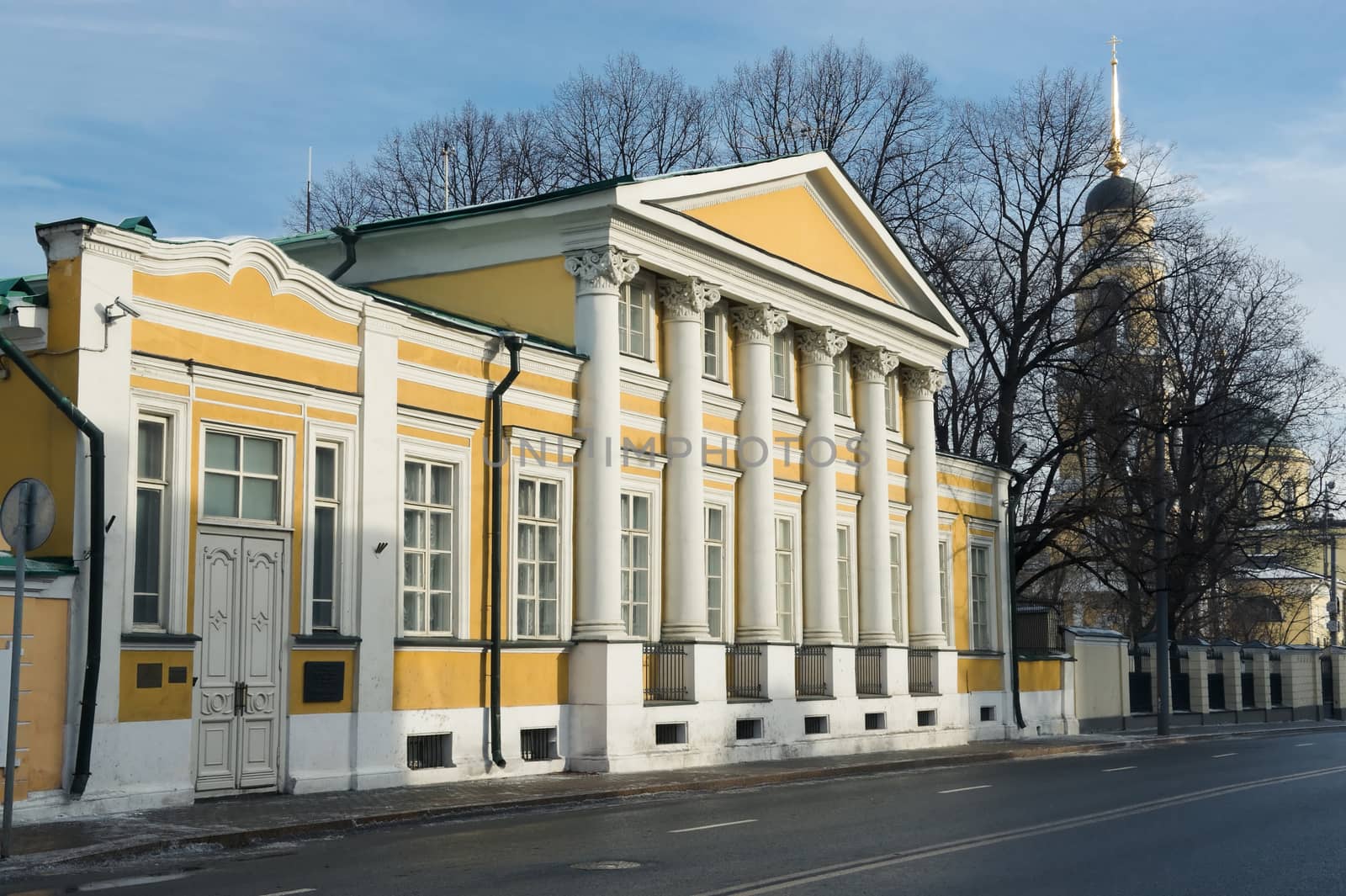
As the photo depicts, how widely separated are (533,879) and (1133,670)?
35003 millimetres

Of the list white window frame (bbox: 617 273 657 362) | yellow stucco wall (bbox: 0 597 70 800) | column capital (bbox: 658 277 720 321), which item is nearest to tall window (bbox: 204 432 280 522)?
yellow stucco wall (bbox: 0 597 70 800)

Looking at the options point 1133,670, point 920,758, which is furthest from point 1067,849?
point 1133,670

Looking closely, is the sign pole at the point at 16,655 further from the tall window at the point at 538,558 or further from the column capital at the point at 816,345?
the column capital at the point at 816,345

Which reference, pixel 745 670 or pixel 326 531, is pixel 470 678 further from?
pixel 745 670

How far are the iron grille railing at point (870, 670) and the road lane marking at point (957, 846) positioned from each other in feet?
32.4

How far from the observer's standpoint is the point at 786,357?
91.0 ft

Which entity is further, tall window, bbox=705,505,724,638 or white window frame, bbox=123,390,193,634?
tall window, bbox=705,505,724,638

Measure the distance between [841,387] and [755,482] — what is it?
4.39 metres

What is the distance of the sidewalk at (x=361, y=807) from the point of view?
43.3 feet

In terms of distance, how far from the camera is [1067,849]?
1262 cm

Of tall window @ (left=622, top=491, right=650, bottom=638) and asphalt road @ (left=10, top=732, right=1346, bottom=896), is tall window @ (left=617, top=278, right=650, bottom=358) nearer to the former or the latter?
tall window @ (left=622, top=491, right=650, bottom=638)

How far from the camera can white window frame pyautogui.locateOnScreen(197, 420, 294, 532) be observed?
55.6ft

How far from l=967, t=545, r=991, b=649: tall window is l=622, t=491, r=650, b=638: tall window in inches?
474

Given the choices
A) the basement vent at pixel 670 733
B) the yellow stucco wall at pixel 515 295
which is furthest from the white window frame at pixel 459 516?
the basement vent at pixel 670 733
